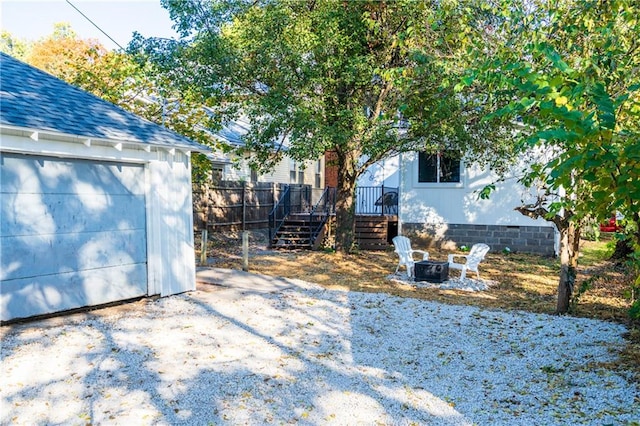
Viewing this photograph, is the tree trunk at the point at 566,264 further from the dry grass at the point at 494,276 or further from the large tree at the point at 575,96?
the dry grass at the point at 494,276

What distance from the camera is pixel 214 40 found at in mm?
10023

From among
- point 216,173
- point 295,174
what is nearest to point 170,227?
point 216,173

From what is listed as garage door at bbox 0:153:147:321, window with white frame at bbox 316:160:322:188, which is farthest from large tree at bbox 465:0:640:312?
window with white frame at bbox 316:160:322:188

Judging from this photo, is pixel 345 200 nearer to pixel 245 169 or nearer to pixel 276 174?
pixel 245 169

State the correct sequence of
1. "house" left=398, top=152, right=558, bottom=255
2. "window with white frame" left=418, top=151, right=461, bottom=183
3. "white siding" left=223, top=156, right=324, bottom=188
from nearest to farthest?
"house" left=398, top=152, right=558, bottom=255, "window with white frame" left=418, top=151, right=461, bottom=183, "white siding" left=223, top=156, right=324, bottom=188

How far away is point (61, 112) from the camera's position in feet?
23.7

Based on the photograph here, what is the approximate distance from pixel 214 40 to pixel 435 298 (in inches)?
264

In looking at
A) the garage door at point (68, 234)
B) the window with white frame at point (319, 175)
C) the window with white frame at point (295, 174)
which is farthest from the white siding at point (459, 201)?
the window with white frame at point (319, 175)

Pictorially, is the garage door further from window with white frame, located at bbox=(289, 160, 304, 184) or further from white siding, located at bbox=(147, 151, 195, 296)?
window with white frame, located at bbox=(289, 160, 304, 184)

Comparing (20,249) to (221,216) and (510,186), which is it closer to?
(221,216)

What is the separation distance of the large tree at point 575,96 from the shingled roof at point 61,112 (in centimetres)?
511

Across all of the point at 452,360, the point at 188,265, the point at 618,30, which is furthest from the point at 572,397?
the point at 188,265

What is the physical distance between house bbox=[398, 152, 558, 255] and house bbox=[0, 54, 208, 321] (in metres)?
9.20

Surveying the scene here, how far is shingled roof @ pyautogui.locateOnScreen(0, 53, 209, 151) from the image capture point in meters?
6.55
